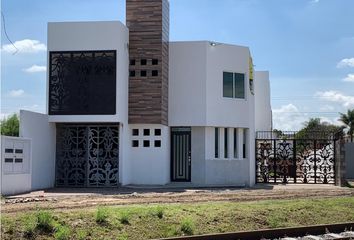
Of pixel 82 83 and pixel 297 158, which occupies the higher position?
pixel 82 83

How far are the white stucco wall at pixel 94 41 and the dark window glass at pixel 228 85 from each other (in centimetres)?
545

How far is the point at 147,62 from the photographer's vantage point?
2550 cm

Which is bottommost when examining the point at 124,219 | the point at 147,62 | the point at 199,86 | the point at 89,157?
the point at 124,219

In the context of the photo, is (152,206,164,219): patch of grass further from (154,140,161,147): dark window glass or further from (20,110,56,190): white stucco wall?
(154,140,161,147): dark window glass

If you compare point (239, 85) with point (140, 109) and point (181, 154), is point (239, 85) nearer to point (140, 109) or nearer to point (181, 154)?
point (181, 154)

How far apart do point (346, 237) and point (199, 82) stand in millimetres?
15731

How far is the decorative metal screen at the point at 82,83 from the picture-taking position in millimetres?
24062

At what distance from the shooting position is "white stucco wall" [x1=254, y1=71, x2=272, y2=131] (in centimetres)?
4188

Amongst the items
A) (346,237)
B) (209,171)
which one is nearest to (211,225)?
(346,237)

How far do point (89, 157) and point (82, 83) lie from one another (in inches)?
135

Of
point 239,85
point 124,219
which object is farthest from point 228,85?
point 124,219

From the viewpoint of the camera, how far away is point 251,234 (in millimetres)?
11500

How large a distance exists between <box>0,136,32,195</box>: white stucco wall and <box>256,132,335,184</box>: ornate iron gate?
536 inches

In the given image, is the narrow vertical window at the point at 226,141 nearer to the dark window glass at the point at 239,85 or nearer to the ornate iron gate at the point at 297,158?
the dark window glass at the point at 239,85
